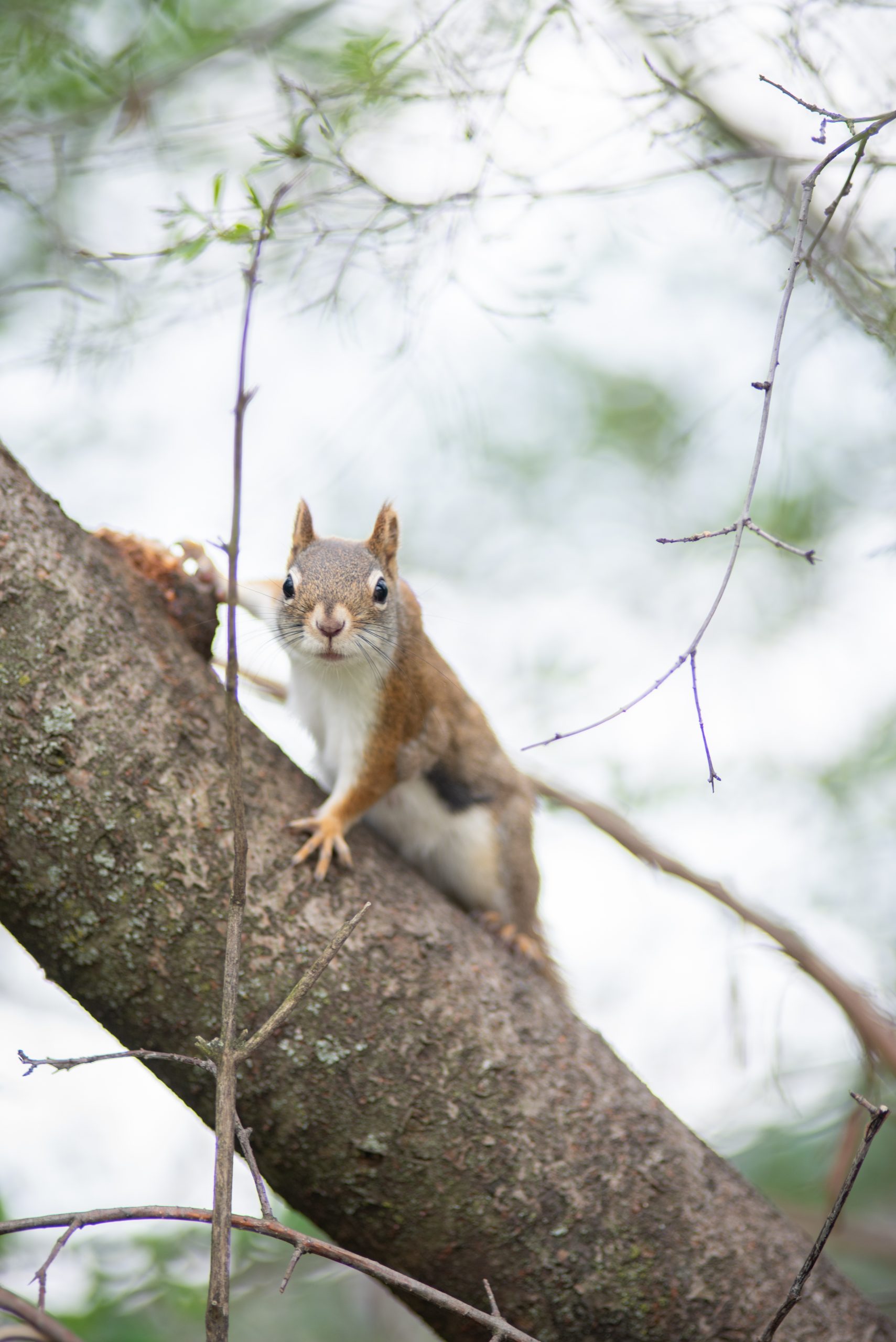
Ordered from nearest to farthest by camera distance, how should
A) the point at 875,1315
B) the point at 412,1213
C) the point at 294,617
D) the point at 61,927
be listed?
the point at 61,927 < the point at 412,1213 < the point at 875,1315 < the point at 294,617

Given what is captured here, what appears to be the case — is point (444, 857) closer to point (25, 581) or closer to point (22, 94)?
point (25, 581)

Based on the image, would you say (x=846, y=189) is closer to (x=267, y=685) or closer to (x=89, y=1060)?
(x=89, y=1060)

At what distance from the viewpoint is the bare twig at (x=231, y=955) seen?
1.20 metres

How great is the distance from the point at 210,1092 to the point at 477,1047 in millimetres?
542

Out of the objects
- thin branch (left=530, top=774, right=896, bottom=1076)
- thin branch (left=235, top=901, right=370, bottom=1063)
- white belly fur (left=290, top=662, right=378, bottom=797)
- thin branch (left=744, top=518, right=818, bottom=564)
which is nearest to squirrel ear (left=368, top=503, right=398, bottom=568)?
white belly fur (left=290, top=662, right=378, bottom=797)

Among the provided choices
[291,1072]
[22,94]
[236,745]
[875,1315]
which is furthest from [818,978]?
[22,94]

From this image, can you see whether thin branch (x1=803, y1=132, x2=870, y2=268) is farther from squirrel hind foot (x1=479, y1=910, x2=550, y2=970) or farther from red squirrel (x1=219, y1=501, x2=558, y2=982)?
squirrel hind foot (x1=479, y1=910, x2=550, y2=970)

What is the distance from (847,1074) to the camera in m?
5.06

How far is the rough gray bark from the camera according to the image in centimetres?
204

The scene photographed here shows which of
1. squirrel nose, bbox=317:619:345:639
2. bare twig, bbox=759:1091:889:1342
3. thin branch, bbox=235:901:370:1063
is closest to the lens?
thin branch, bbox=235:901:370:1063

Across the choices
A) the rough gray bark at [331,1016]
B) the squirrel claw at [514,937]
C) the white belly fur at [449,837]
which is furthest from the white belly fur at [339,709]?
the squirrel claw at [514,937]

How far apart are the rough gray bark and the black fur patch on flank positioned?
1.02 metres

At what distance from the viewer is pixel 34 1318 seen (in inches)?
47.8

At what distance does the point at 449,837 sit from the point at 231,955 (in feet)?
6.74
